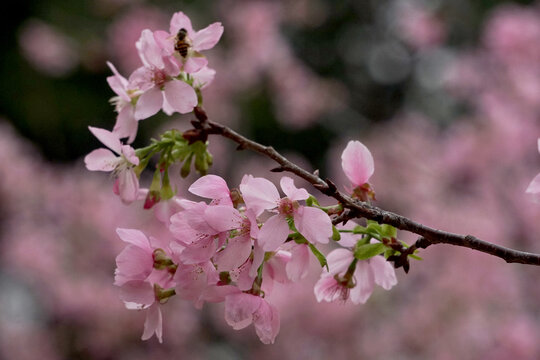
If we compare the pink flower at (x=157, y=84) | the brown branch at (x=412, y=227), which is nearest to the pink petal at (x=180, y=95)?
the pink flower at (x=157, y=84)

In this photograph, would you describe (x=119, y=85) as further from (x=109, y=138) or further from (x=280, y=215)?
(x=280, y=215)

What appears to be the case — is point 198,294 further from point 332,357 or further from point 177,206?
point 332,357

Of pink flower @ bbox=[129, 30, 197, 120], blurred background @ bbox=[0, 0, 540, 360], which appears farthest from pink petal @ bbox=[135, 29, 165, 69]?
blurred background @ bbox=[0, 0, 540, 360]

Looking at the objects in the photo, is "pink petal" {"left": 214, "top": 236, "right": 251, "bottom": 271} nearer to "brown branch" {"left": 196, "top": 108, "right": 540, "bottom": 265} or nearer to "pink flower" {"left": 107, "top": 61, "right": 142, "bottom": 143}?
"brown branch" {"left": 196, "top": 108, "right": 540, "bottom": 265}

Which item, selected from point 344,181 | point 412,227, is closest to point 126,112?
point 412,227

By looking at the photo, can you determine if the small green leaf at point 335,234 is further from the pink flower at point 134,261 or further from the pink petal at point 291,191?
the pink flower at point 134,261
